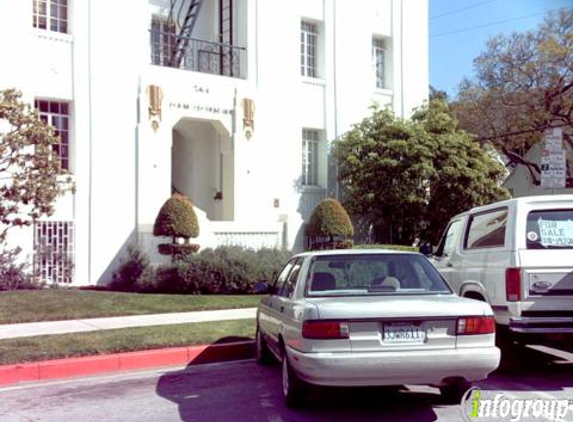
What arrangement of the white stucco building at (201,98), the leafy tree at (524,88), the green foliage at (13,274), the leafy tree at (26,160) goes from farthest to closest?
the leafy tree at (524,88) → the white stucco building at (201,98) → the green foliage at (13,274) → the leafy tree at (26,160)

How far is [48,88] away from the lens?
1730 cm

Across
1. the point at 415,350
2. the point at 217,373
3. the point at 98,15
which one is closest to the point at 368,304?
the point at 415,350

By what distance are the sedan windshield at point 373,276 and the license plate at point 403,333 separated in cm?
68

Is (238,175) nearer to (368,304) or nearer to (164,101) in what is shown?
(164,101)

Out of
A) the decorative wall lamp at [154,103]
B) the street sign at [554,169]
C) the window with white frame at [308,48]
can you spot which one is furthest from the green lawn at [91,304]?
the window with white frame at [308,48]

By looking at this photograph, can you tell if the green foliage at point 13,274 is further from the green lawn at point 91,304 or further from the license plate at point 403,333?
the license plate at point 403,333

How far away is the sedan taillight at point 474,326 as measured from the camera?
6.25m

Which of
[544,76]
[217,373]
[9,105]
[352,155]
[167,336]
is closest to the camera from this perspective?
[217,373]

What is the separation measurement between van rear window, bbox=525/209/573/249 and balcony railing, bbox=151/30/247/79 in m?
13.7

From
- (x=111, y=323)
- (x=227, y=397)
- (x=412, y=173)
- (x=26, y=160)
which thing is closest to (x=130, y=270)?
(x=26, y=160)

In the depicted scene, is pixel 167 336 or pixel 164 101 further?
pixel 164 101

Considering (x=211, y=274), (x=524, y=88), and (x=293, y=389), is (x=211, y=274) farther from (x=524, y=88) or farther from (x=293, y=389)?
(x=524, y=88)

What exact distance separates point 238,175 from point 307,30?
5.97m

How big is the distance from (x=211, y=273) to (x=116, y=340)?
6.46 m
